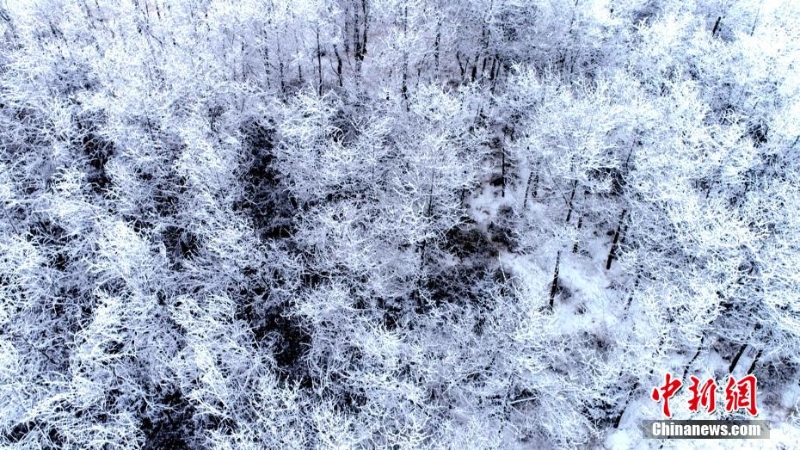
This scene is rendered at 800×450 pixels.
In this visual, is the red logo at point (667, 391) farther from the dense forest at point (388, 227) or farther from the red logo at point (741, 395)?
the red logo at point (741, 395)

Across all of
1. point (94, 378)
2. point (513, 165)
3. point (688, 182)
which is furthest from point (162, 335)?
point (688, 182)

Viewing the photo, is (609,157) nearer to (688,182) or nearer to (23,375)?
(688,182)

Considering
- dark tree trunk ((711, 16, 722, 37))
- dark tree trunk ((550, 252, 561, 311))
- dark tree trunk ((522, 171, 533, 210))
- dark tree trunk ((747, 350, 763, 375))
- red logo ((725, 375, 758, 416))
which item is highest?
dark tree trunk ((711, 16, 722, 37))

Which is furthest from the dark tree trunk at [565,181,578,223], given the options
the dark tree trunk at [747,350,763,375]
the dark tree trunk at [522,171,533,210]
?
the dark tree trunk at [747,350,763,375]

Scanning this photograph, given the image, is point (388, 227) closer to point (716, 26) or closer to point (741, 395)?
point (741, 395)

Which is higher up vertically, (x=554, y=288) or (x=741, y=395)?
(x=554, y=288)

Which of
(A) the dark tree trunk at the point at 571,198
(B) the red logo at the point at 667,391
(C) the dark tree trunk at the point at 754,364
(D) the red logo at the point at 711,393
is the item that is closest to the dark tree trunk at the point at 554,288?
(A) the dark tree trunk at the point at 571,198

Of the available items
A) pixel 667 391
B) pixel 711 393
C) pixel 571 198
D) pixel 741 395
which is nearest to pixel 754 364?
pixel 741 395

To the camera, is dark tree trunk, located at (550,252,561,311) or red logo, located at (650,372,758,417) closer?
red logo, located at (650,372,758,417)

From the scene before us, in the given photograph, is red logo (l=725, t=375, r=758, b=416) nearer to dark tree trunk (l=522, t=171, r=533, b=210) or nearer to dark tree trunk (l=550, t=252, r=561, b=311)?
dark tree trunk (l=550, t=252, r=561, b=311)

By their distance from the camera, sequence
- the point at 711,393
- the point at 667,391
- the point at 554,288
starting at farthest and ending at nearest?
1. the point at 554,288
2. the point at 711,393
3. the point at 667,391
